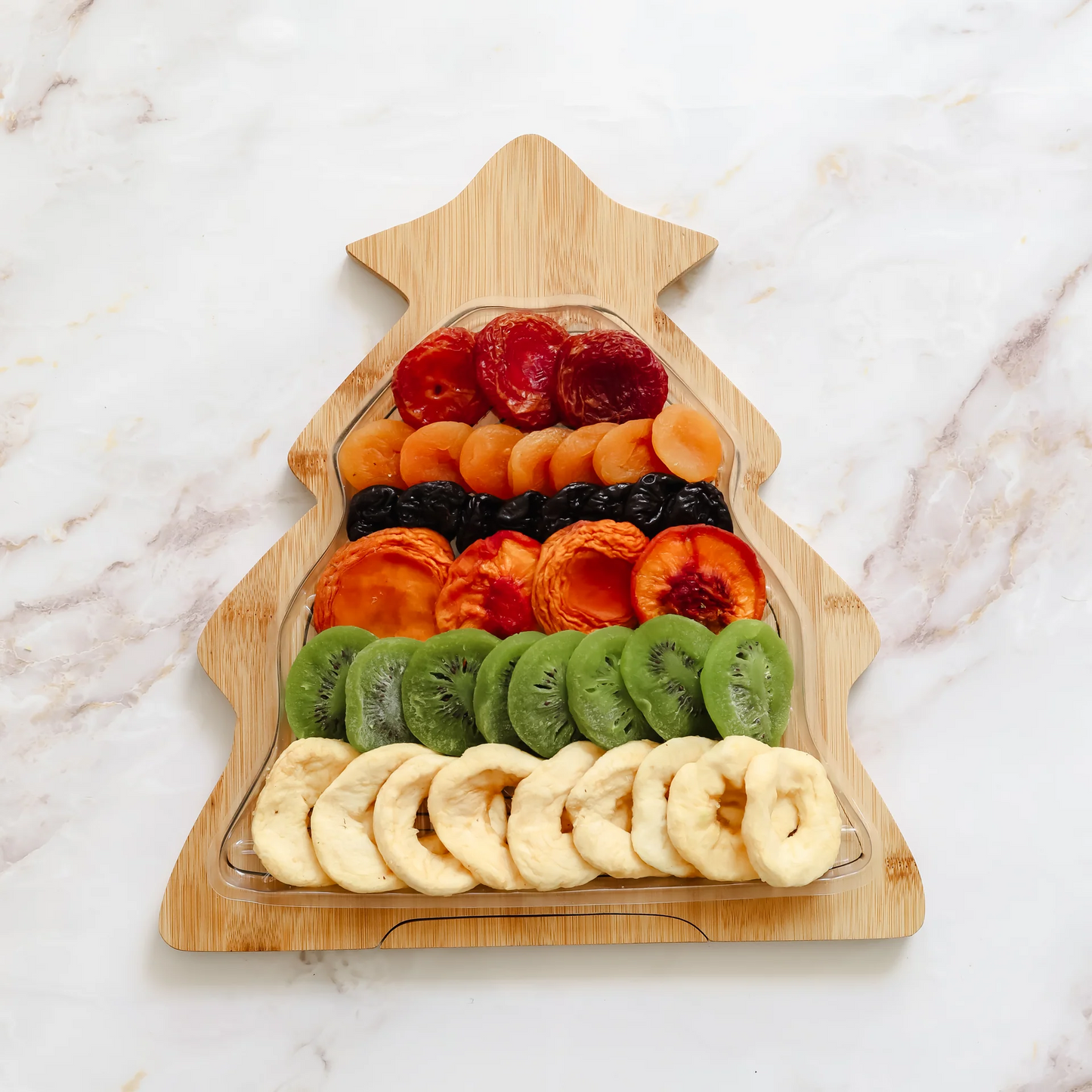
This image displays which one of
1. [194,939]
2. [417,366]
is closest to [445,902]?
[194,939]

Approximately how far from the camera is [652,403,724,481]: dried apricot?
1.50 metres

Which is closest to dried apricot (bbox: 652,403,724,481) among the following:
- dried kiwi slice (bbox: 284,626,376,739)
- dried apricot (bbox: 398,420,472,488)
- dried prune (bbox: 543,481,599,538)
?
dried prune (bbox: 543,481,599,538)

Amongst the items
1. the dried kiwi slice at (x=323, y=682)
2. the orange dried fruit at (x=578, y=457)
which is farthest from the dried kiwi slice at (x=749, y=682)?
the dried kiwi slice at (x=323, y=682)

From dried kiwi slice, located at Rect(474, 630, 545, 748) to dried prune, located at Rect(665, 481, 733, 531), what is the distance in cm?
31

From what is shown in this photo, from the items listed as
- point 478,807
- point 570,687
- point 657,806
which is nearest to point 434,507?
point 570,687

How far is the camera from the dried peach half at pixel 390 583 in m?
1.55

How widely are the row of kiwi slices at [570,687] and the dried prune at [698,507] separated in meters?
0.17

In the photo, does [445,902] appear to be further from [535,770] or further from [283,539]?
[283,539]

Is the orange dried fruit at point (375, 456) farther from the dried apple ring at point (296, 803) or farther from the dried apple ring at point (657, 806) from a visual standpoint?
the dried apple ring at point (657, 806)

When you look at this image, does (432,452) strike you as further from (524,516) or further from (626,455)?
(626,455)

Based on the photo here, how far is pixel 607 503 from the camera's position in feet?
4.89

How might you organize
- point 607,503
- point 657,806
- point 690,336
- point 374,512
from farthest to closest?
point 690,336 < point 374,512 < point 607,503 < point 657,806

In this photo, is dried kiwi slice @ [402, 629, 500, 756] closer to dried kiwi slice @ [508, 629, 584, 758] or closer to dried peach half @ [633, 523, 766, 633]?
dried kiwi slice @ [508, 629, 584, 758]

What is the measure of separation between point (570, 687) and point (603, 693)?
0.06m
